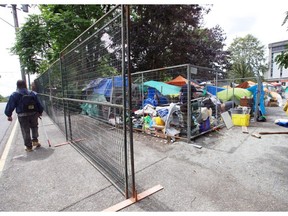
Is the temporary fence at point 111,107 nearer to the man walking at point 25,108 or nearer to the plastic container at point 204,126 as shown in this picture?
the plastic container at point 204,126

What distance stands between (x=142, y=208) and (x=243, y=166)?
7.26 feet

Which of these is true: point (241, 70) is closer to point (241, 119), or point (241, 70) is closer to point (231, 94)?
point (231, 94)

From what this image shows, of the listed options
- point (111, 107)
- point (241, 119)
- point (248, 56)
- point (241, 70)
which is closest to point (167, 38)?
point (241, 119)

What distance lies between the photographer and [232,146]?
425 centimetres

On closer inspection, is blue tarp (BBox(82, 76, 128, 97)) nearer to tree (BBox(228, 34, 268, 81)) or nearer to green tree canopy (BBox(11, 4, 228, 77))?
green tree canopy (BBox(11, 4, 228, 77))

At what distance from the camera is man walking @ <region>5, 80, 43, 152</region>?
394 centimetres

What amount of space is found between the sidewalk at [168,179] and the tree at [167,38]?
10.7 meters

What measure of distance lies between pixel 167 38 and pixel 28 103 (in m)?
12.0

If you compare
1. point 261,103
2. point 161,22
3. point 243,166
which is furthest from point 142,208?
point 161,22

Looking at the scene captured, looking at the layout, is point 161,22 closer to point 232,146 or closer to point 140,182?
point 232,146

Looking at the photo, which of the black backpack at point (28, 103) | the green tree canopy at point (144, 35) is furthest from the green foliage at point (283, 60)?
the green tree canopy at point (144, 35)

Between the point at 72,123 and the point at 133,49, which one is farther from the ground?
the point at 133,49

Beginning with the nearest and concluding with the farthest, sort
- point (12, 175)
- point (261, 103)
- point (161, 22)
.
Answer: point (12, 175) → point (261, 103) → point (161, 22)

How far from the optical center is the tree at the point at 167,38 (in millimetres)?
12617
